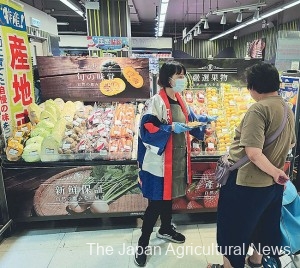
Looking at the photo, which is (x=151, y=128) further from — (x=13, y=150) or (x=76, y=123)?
(x=13, y=150)

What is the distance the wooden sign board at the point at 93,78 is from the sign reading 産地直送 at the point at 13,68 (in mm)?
179

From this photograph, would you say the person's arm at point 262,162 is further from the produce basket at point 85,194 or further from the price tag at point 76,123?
the price tag at point 76,123

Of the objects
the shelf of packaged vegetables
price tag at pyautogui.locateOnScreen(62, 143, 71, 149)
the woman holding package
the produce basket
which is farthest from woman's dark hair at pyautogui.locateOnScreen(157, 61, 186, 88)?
price tag at pyautogui.locateOnScreen(62, 143, 71, 149)

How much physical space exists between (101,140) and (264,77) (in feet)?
5.68

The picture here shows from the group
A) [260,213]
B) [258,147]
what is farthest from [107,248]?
[258,147]

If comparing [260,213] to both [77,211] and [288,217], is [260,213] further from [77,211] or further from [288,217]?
[77,211]

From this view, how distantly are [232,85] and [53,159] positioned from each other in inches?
87.0

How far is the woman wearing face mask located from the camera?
1988mm

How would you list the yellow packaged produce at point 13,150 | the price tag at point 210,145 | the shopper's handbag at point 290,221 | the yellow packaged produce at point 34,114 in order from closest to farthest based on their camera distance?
the shopper's handbag at point 290,221, the yellow packaged produce at point 13,150, the price tag at point 210,145, the yellow packaged produce at point 34,114

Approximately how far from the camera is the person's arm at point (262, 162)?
4.80ft

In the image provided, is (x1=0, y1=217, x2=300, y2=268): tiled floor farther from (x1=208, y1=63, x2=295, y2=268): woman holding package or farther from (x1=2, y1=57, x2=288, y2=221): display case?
(x1=208, y1=63, x2=295, y2=268): woman holding package

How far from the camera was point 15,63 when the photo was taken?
2.77 m

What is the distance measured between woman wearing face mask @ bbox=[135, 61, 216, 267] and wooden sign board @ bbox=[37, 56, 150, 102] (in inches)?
43.9

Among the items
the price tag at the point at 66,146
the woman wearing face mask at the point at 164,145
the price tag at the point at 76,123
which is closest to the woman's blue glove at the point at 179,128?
the woman wearing face mask at the point at 164,145
